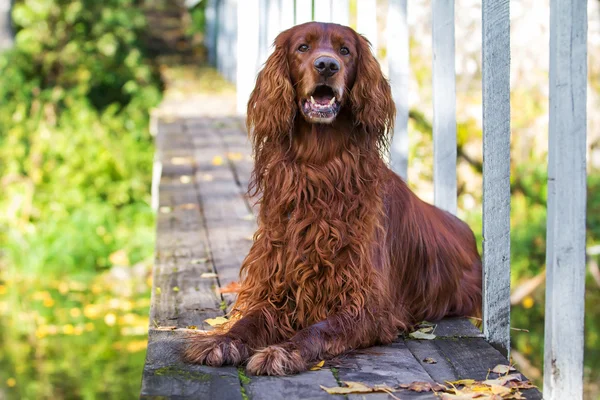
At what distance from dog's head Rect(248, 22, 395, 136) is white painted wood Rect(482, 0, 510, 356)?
41cm

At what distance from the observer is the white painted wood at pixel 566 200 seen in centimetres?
259

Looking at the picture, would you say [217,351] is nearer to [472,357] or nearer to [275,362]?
[275,362]

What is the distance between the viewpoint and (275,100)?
328cm

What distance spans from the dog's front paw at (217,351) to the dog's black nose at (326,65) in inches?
37.9

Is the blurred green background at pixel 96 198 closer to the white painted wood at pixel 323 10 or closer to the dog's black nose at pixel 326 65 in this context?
the white painted wood at pixel 323 10

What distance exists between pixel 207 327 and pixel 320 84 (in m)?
1.01

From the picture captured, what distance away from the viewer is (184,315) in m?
3.58

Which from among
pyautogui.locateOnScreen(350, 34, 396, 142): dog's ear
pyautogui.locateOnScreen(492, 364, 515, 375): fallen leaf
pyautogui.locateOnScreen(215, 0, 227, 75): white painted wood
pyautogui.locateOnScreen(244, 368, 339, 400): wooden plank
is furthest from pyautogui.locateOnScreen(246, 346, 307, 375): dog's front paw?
pyautogui.locateOnScreen(215, 0, 227, 75): white painted wood

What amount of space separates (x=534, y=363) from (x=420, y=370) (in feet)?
14.3

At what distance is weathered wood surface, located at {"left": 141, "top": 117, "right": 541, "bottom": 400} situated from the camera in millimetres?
2763

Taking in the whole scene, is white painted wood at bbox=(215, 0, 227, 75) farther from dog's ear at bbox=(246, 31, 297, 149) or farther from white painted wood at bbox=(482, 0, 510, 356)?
white painted wood at bbox=(482, 0, 510, 356)

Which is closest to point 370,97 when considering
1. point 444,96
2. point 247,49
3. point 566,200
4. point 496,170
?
point 496,170

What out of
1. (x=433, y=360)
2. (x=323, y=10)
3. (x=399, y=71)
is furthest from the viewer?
(x=323, y=10)

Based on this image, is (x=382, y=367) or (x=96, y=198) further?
(x=96, y=198)
